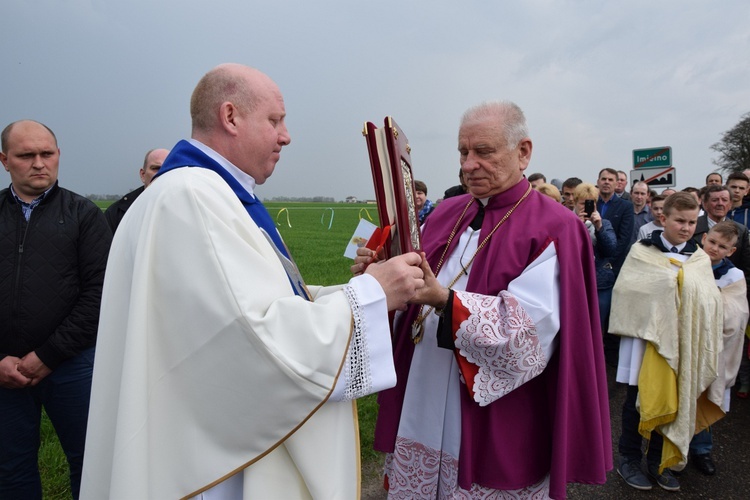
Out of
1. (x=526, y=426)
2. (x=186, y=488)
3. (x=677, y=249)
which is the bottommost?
(x=526, y=426)

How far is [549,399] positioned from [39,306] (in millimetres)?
2773

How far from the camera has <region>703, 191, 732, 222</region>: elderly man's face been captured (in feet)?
18.7

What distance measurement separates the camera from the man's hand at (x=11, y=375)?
271cm

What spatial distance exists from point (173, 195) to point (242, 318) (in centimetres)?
45

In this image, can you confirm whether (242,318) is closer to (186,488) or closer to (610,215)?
(186,488)

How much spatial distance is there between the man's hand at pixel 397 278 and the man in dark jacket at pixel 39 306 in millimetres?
2124

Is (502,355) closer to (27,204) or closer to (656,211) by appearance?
(27,204)

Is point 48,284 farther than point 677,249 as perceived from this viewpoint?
No

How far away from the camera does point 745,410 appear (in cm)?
521

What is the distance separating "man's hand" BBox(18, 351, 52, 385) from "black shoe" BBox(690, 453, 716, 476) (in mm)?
4725

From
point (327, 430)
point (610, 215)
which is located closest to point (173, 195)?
point (327, 430)

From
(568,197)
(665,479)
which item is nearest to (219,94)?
(665,479)

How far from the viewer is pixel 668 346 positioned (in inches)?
147

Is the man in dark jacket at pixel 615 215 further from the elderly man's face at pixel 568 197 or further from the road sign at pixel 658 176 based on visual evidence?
the road sign at pixel 658 176
